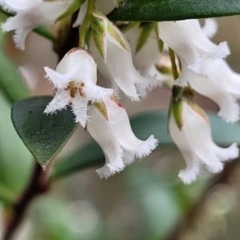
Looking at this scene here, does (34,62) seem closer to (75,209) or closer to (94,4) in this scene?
(75,209)

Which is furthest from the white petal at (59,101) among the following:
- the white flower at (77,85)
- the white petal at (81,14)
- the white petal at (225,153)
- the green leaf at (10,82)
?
the green leaf at (10,82)

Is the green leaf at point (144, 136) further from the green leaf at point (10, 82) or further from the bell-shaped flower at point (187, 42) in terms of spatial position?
the bell-shaped flower at point (187, 42)

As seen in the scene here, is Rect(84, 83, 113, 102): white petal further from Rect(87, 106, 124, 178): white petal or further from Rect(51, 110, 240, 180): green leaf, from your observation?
Rect(51, 110, 240, 180): green leaf

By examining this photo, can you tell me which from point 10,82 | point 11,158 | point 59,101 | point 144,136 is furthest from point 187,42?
point 11,158

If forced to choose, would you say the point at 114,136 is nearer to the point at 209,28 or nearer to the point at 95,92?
the point at 95,92

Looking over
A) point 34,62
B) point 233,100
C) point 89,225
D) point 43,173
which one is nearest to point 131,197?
point 89,225
